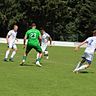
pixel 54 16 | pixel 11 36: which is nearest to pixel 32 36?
pixel 11 36

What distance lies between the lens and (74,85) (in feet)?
43.6

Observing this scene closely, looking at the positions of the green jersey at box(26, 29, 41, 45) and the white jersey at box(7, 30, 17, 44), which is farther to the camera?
the white jersey at box(7, 30, 17, 44)

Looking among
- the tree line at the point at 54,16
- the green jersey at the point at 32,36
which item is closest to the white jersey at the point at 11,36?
the green jersey at the point at 32,36

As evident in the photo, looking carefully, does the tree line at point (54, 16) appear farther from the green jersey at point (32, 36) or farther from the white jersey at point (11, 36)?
the green jersey at point (32, 36)

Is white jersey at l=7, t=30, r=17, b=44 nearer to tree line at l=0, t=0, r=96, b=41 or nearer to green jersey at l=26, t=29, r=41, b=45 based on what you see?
green jersey at l=26, t=29, r=41, b=45

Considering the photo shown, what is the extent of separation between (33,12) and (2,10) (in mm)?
5525

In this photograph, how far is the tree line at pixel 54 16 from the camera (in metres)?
72.5

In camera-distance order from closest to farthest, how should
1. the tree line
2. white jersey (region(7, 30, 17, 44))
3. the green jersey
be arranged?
the green jersey → white jersey (region(7, 30, 17, 44)) → the tree line

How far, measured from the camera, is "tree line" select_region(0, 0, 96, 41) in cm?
7250

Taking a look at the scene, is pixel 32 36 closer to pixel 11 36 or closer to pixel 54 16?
pixel 11 36

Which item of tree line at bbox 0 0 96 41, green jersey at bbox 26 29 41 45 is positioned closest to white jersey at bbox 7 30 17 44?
green jersey at bbox 26 29 41 45

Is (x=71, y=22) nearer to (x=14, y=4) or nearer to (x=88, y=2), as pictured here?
(x=88, y=2)

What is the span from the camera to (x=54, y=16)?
73625mm

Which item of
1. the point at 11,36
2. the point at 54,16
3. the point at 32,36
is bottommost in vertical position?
the point at 11,36
